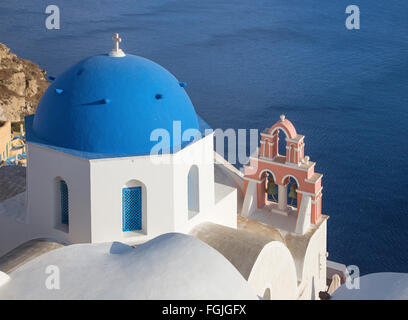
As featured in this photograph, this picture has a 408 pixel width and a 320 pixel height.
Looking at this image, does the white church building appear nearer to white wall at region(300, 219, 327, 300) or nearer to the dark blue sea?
white wall at region(300, 219, 327, 300)

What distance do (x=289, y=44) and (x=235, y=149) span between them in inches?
897

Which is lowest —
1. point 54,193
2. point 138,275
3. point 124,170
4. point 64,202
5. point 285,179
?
point 285,179

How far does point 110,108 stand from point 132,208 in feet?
5.81

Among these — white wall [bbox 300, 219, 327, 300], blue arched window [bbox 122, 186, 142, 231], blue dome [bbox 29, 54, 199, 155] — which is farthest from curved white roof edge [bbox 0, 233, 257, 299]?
white wall [bbox 300, 219, 327, 300]

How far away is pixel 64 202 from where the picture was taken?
9.93m

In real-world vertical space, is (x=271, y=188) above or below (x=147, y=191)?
below

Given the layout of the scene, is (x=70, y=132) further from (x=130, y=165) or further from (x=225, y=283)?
(x=225, y=283)

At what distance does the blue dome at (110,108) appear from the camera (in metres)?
9.27

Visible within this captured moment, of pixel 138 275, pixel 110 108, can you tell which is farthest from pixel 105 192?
pixel 138 275

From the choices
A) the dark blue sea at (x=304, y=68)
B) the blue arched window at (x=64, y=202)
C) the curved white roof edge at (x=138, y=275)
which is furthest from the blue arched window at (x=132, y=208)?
the dark blue sea at (x=304, y=68)

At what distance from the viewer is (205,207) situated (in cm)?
1067

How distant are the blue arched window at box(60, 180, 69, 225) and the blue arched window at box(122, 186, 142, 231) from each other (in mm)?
1101

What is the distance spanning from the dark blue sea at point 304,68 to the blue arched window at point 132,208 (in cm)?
1471

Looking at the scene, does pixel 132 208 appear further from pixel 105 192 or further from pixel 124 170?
pixel 124 170
